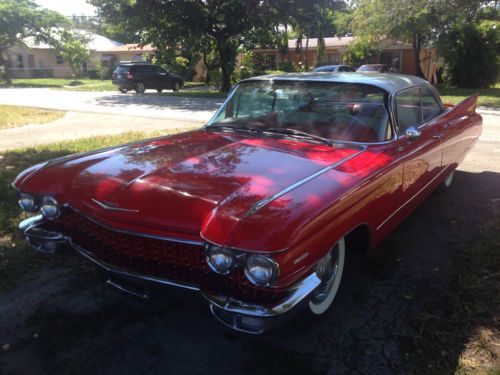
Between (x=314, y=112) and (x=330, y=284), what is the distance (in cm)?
150

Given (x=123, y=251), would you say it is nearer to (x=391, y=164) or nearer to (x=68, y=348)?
(x=68, y=348)

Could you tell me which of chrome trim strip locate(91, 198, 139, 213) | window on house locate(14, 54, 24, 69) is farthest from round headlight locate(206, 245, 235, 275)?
window on house locate(14, 54, 24, 69)

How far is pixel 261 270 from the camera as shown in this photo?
87.6 inches

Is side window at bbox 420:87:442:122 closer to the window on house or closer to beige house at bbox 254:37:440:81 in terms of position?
beige house at bbox 254:37:440:81

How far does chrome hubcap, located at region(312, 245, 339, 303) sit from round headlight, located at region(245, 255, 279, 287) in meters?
0.70

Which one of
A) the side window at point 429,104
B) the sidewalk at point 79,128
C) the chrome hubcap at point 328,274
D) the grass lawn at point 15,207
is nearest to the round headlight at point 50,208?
the grass lawn at point 15,207

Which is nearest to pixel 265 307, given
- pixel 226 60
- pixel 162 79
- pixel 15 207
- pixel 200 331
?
pixel 200 331

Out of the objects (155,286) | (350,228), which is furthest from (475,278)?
(155,286)

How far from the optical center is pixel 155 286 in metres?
2.51

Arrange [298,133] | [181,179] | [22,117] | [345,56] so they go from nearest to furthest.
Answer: [181,179] < [298,133] < [22,117] < [345,56]

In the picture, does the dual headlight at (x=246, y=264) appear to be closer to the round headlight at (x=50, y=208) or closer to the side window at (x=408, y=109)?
the round headlight at (x=50, y=208)

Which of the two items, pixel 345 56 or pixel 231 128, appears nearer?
pixel 231 128

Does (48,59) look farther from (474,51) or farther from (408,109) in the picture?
(408,109)

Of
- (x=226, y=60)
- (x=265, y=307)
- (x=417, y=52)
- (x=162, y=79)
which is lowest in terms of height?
(x=265, y=307)
